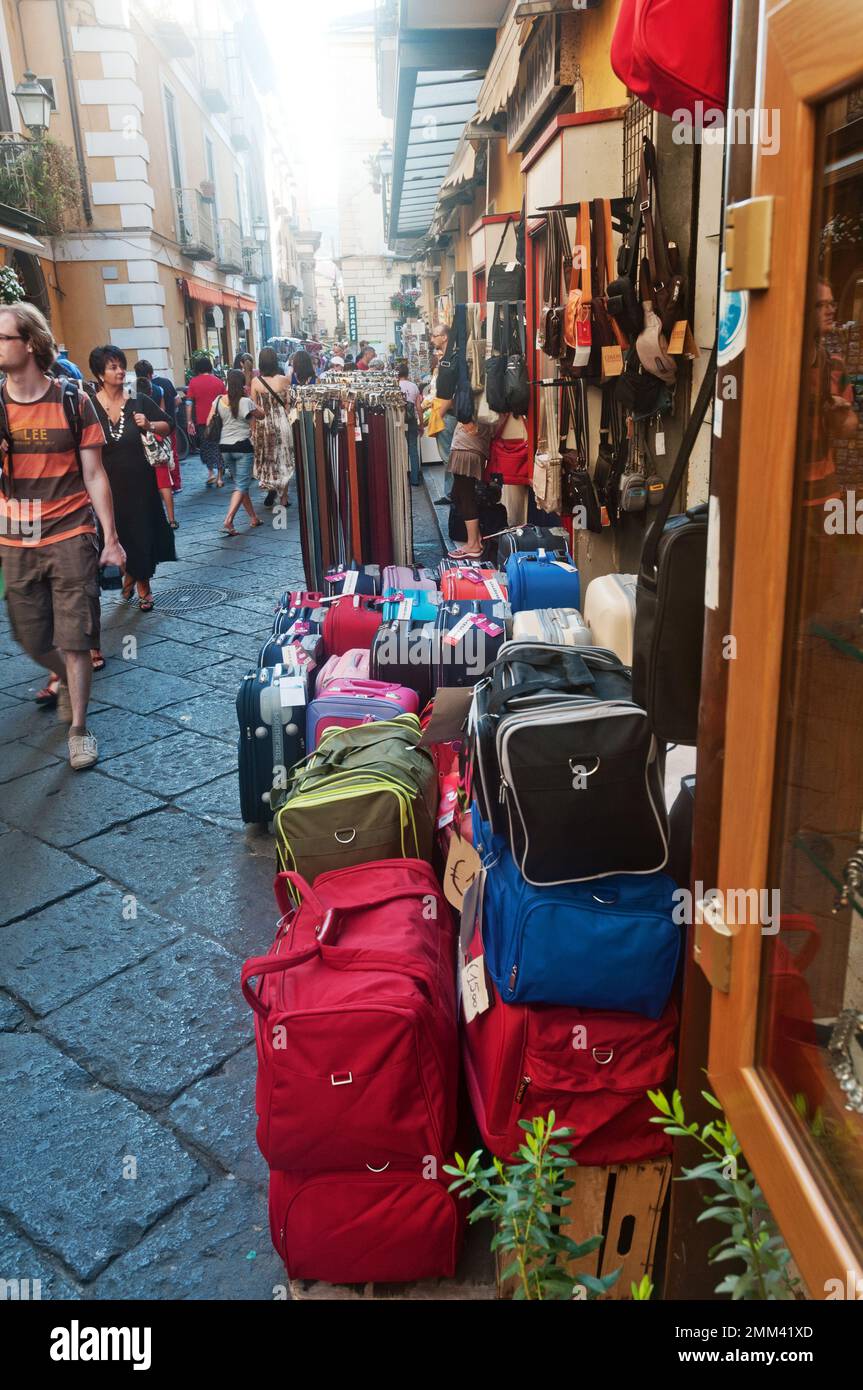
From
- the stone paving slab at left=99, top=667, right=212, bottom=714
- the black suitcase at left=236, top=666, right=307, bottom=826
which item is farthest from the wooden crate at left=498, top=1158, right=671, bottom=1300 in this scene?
the stone paving slab at left=99, top=667, right=212, bottom=714

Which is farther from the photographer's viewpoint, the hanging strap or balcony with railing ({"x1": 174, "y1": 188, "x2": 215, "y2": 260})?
balcony with railing ({"x1": 174, "y1": 188, "x2": 215, "y2": 260})

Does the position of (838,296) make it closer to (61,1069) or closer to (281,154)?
(61,1069)

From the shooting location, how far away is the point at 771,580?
1024 mm

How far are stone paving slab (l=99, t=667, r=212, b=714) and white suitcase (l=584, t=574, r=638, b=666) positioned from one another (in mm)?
2751

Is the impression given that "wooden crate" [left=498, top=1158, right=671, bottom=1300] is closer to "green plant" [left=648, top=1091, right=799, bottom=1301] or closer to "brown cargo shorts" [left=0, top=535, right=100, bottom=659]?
"green plant" [left=648, top=1091, right=799, bottom=1301]

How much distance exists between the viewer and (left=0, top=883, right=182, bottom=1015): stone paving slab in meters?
2.73

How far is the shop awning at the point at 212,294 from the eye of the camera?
1908 centimetres

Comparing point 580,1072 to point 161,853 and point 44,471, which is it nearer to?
point 161,853

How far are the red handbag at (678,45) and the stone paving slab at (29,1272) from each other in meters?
2.58

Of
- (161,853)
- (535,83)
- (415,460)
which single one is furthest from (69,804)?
(415,460)

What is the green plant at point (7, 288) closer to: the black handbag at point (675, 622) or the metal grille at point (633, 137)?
the metal grille at point (633, 137)

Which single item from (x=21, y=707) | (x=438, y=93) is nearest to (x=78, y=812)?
(x=21, y=707)

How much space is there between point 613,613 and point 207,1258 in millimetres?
1679

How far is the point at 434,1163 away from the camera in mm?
1732
